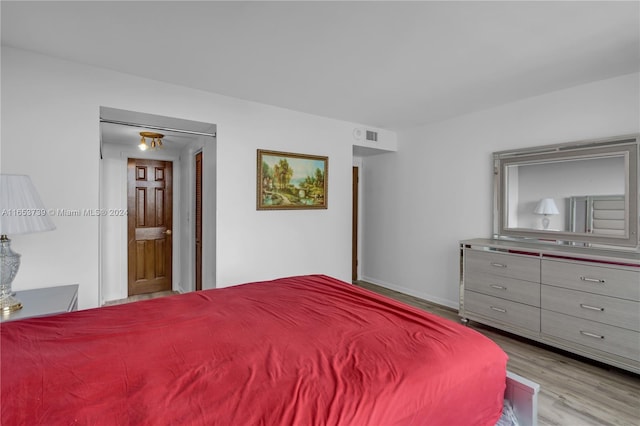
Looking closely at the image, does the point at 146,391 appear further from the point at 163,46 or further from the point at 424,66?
the point at 424,66

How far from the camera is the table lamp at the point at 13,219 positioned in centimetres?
182

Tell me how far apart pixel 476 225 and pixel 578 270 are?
1277 mm

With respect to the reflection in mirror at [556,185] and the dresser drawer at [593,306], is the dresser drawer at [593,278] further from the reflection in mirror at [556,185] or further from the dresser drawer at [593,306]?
the reflection in mirror at [556,185]

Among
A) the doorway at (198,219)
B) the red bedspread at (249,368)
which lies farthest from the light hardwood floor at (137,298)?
the red bedspread at (249,368)

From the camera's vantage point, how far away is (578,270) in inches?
105

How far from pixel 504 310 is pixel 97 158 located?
4053 millimetres

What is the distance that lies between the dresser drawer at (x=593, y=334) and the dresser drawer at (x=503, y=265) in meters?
0.36

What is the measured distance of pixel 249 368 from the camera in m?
1.20

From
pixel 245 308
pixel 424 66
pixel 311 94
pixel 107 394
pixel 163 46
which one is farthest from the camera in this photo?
pixel 311 94

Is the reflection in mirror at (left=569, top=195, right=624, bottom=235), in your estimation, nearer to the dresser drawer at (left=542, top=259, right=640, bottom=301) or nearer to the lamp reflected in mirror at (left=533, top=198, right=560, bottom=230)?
the lamp reflected in mirror at (left=533, top=198, right=560, bottom=230)

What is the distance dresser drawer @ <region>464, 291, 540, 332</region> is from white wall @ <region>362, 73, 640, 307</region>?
0.62 meters

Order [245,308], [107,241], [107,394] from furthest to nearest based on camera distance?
[107,241]
[245,308]
[107,394]

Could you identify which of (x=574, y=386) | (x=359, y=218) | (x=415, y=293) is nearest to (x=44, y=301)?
(x=574, y=386)

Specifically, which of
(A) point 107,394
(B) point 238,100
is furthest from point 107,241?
(A) point 107,394
